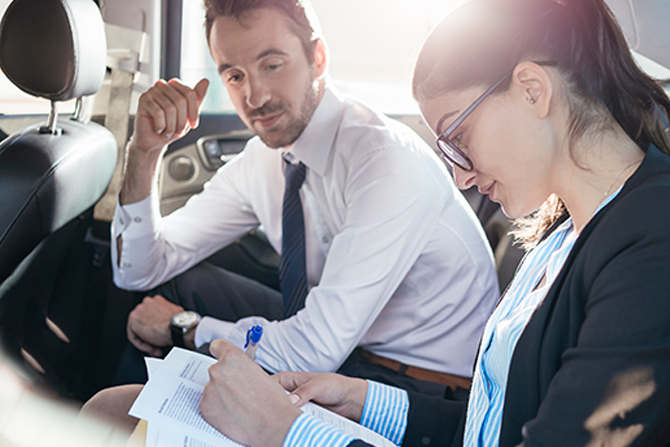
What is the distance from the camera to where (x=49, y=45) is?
1.39m

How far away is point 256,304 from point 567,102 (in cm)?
133

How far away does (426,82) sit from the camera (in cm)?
99

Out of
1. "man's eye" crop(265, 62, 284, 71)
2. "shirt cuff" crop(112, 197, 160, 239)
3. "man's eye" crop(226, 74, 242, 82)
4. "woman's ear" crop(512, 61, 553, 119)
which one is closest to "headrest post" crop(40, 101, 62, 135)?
"shirt cuff" crop(112, 197, 160, 239)

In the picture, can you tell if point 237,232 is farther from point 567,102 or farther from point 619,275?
point 619,275

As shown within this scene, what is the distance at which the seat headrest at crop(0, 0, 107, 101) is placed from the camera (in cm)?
137

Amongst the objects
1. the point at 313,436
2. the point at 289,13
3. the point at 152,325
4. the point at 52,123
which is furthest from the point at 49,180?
the point at 313,436

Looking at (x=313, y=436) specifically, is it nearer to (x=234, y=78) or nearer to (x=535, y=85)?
(x=535, y=85)

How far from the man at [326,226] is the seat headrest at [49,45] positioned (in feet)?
0.96

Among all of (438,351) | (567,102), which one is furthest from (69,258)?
(567,102)

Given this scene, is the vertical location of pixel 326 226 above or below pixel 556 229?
below

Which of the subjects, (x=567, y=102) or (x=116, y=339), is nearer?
(x=567, y=102)

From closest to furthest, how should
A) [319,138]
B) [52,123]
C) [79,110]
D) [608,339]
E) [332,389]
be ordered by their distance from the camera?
[608,339]
[332,389]
[52,123]
[319,138]
[79,110]

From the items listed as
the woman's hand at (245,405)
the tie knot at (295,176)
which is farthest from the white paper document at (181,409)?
the tie knot at (295,176)

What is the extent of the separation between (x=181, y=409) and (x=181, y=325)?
2.55ft
